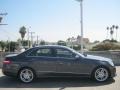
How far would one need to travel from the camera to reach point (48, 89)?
923 cm

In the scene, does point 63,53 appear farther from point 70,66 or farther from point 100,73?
point 100,73

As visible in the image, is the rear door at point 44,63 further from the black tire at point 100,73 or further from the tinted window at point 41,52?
the black tire at point 100,73

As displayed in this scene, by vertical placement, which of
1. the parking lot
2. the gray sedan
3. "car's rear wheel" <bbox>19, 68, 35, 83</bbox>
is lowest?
the parking lot

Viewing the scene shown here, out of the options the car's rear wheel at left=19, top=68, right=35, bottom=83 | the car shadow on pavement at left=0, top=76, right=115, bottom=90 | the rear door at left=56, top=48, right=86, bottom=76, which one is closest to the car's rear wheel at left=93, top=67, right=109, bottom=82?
the car shadow on pavement at left=0, top=76, right=115, bottom=90

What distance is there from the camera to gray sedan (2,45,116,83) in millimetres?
10359

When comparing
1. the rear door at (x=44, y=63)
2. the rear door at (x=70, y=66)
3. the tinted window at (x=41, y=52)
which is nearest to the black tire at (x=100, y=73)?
the rear door at (x=70, y=66)

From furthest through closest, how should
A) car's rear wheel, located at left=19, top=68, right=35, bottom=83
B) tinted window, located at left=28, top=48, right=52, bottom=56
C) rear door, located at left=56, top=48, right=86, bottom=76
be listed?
tinted window, located at left=28, top=48, right=52, bottom=56
car's rear wheel, located at left=19, top=68, right=35, bottom=83
rear door, located at left=56, top=48, right=86, bottom=76

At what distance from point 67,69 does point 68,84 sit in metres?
0.63

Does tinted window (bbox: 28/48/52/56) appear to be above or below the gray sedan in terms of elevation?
above

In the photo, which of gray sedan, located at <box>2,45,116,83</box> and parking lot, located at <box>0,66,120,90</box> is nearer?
parking lot, located at <box>0,66,120,90</box>

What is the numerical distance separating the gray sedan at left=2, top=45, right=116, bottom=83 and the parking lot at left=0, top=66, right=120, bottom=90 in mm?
307

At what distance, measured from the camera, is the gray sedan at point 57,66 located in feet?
34.0

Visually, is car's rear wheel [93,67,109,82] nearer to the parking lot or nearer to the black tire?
the black tire

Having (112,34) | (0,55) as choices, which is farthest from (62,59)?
(112,34)
